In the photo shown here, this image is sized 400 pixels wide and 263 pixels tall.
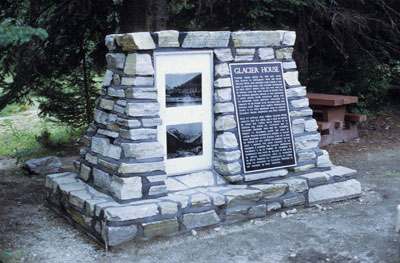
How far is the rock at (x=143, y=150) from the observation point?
530 centimetres

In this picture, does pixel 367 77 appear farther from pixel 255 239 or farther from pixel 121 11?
pixel 255 239

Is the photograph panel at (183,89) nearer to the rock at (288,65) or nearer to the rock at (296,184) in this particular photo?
the rock at (288,65)

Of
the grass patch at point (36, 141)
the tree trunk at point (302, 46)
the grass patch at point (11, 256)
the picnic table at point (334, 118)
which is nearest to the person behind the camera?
the grass patch at point (11, 256)

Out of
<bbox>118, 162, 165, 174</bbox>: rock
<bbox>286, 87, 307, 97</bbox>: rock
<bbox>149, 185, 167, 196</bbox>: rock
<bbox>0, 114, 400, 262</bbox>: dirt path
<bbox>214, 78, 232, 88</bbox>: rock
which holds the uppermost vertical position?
<bbox>214, 78, 232, 88</bbox>: rock

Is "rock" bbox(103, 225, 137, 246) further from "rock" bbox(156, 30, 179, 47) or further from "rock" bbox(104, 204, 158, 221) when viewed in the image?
"rock" bbox(156, 30, 179, 47)

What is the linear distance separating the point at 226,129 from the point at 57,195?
2.11 meters

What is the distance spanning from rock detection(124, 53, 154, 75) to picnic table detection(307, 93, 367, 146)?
15.5ft

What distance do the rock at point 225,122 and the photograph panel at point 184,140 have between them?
0.63 feet

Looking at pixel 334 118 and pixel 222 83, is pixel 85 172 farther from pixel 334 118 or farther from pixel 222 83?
pixel 334 118

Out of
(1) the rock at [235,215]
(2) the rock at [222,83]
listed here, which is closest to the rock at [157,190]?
(1) the rock at [235,215]

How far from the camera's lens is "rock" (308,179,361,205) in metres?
6.22

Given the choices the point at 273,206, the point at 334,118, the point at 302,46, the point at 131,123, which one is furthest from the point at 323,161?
the point at 302,46

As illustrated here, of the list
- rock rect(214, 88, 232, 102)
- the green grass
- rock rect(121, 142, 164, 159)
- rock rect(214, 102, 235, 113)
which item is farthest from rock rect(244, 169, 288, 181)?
the green grass

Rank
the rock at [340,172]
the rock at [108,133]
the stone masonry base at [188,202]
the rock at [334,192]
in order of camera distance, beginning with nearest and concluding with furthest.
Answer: the stone masonry base at [188,202] → the rock at [108,133] → the rock at [334,192] → the rock at [340,172]
